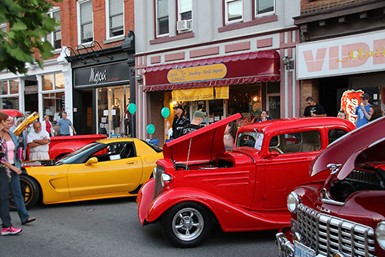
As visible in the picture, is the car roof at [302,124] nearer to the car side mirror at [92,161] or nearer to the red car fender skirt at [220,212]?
the red car fender skirt at [220,212]

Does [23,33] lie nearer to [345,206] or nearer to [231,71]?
[345,206]

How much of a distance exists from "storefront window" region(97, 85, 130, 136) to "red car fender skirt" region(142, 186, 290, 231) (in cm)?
1235

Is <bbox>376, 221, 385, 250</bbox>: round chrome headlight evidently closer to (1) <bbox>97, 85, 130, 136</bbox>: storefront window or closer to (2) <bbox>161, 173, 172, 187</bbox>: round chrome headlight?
(2) <bbox>161, 173, 172, 187</bbox>: round chrome headlight

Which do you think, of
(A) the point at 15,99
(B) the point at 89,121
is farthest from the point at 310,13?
(A) the point at 15,99

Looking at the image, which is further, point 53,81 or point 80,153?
point 53,81

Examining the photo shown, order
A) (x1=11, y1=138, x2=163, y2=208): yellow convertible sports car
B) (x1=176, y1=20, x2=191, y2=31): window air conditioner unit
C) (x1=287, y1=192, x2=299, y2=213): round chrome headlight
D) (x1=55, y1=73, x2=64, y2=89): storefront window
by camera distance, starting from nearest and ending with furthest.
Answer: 1. (x1=287, y1=192, x2=299, y2=213): round chrome headlight
2. (x1=11, y1=138, x2=163, y2=208): yellow convertible sports car
3. (x1=176, y1=20, x2=191, y2=31): window air conditioner unit
4. (x1=55, y1=73, x2=64, y2=89): storefront window

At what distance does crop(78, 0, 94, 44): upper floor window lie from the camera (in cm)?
1880

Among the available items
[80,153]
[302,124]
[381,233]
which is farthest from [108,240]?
[381,233]

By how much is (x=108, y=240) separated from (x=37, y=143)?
530 cm

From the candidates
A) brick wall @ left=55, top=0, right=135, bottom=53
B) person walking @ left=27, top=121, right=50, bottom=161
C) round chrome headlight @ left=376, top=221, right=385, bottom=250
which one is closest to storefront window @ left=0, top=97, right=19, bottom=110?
brick wall @ left=55, top=0, right=135, bottom=53

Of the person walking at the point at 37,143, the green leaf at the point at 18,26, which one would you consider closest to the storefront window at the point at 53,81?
the person walking at the point at 37,143

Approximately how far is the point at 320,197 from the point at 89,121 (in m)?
17.9

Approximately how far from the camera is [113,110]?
18.2 m

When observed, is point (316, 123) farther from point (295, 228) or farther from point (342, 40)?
point (342, 40)
